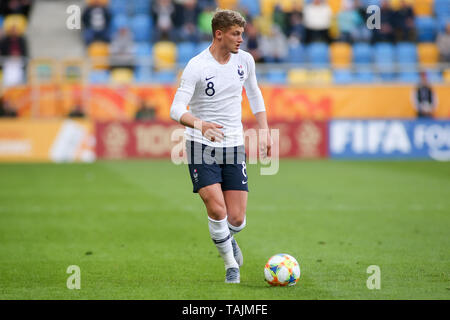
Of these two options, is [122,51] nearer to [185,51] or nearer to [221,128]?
[185,51]

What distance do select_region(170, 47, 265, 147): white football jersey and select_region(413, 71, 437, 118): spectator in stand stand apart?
16.8 metres

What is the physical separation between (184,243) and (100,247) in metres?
1.05

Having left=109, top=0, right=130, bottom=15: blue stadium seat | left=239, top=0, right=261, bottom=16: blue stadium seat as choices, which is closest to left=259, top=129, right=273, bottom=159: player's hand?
left=239, top=0, right=261, bottom=16: blue stadium seat

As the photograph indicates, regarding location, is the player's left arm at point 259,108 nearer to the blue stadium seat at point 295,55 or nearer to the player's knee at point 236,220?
the player's knee at point 236,220

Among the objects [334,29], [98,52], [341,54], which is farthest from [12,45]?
[334,29]

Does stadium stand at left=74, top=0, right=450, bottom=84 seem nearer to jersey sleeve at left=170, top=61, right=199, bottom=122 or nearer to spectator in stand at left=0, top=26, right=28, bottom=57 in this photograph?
spectator in stand at left=0, top=26, right=28, bottom=57

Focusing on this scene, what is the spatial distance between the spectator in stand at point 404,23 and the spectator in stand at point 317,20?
2.25 metres

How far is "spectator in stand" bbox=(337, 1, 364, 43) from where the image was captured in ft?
85.5

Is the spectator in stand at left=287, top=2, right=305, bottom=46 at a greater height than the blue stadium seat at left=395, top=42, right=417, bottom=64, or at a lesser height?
greater

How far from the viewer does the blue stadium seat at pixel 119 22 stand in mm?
26117

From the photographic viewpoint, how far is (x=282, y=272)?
23.7 ft

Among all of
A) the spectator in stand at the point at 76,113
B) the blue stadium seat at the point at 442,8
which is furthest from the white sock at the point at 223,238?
the blue stadium seat at the point at 442,8

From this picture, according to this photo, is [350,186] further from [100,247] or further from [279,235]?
[100,247]
